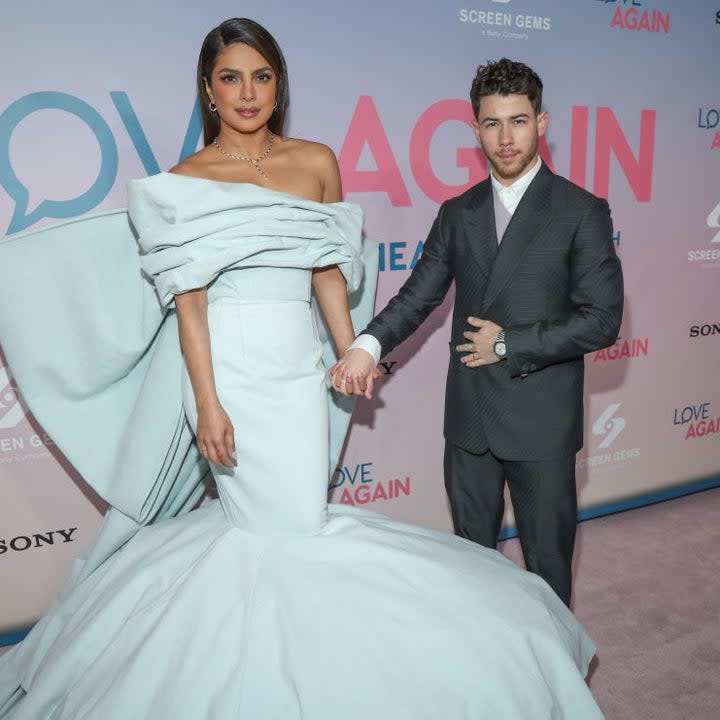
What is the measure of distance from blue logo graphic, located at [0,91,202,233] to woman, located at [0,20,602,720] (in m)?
0.38

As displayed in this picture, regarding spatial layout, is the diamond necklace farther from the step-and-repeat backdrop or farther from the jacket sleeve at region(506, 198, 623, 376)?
the jacket sleeve at region(506, 198, 623, 376)

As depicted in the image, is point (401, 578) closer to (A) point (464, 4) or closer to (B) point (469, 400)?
(B) point (469, 400)

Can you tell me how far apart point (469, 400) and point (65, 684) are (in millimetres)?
1345

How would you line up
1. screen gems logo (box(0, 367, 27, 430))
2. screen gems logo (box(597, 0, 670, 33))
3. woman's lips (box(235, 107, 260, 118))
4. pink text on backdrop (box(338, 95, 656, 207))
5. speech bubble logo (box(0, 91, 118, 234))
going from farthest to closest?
1. screen gems logo (box(597, 0, 670, 33))
2. pink text on backdrop (box(338, 95, 656, 207))
3. screen gems logo (box(0, 367, 27, 430))
4. speech bubble logo (box(0, 91, 118, 234))
5. woman's lips (box(235, 107, 260, 118))

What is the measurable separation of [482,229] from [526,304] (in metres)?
0.26

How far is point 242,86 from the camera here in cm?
196

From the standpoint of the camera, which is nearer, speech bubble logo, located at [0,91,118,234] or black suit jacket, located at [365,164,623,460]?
black suit jacket, located at [365,164,623,460]

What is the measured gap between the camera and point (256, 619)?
1.77 meters

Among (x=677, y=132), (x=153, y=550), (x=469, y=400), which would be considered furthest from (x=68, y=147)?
(x=677, y=132)

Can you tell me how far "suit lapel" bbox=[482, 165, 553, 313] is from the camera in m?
2.07

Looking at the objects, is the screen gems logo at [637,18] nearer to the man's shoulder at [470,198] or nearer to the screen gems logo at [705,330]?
the screen gems logo at [705,330]

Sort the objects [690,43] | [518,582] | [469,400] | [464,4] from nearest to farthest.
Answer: [518,582]
[469,400]
[464,4]
[690,43]

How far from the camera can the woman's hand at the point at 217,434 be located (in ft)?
6.22

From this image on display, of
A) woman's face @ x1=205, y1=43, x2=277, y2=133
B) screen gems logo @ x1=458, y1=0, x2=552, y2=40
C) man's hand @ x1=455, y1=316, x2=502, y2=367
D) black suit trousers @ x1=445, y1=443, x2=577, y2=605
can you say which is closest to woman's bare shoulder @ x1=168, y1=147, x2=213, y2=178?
woman's face @ x1=205, y1=43, x2=277, y2=133
